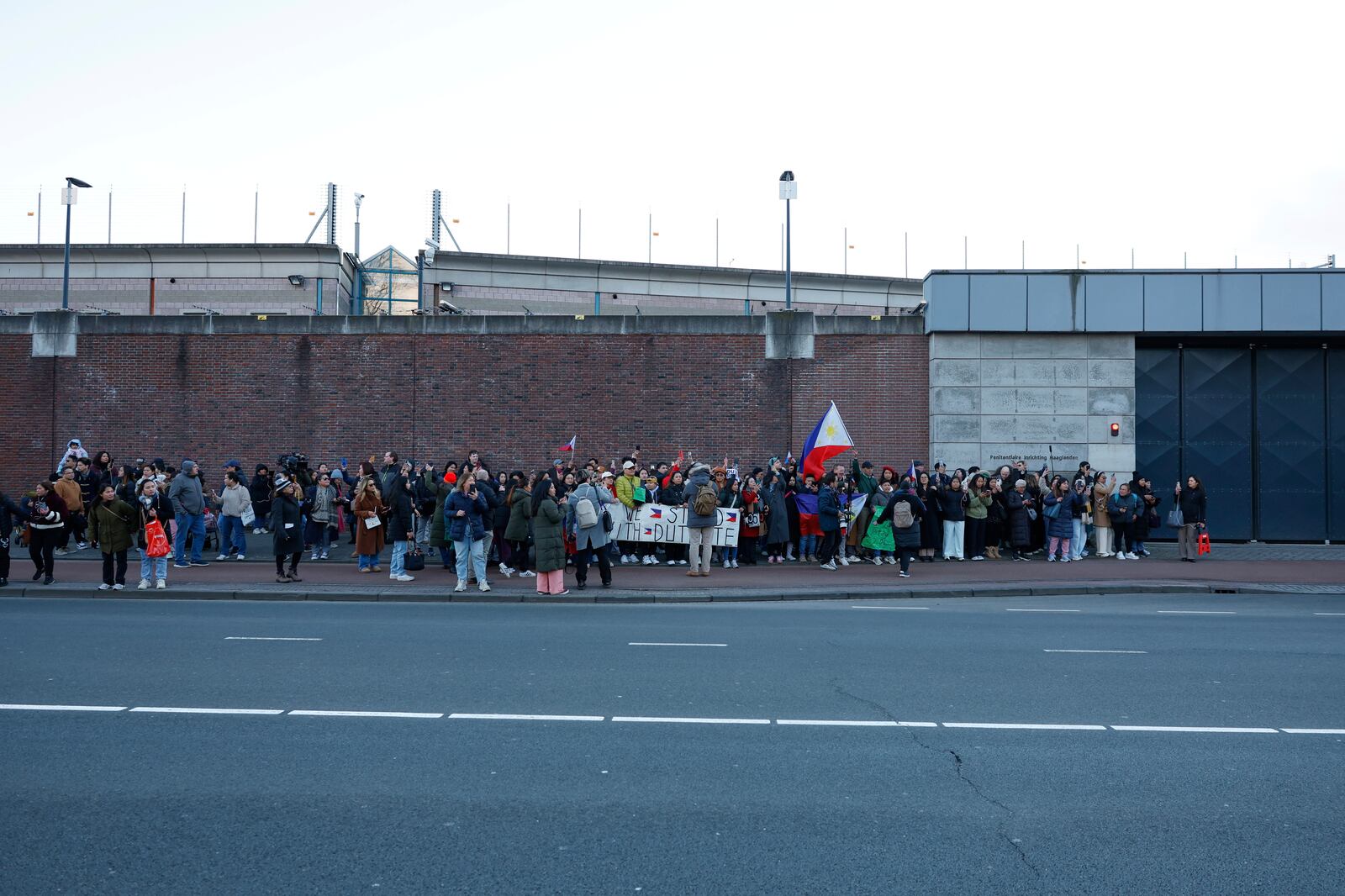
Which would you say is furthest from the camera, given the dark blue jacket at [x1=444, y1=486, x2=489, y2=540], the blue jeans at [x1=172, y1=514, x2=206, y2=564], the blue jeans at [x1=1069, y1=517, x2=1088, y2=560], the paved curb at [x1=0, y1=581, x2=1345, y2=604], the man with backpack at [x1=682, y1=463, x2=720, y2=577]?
the blue jeans at [x1=1069, y1=517, x2=1088, y2=560]

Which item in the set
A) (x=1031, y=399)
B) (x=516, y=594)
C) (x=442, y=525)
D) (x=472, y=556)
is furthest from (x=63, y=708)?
(x=1031, y=399)

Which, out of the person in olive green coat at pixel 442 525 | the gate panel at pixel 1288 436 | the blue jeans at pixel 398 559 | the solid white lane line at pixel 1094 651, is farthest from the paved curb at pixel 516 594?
the gate panel at pixel 1288 436

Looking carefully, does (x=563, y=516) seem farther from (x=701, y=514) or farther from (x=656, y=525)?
(x=656, y=525)

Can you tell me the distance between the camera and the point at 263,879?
4.66m

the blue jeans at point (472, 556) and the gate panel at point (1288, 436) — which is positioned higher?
the gate panel at point (1288, 436)

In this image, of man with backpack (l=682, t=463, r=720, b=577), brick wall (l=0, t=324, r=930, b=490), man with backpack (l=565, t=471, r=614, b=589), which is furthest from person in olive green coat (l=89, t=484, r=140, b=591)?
brick wall (l=0, t=324, r=930, b=490)

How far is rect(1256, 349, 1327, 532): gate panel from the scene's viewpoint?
2356 centimetres

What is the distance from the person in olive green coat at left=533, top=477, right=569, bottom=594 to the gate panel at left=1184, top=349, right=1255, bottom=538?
51.5ft

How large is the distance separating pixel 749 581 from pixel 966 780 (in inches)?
425

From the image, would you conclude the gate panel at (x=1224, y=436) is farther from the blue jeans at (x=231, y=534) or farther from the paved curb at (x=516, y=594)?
the blue jeans at (x=231, y=534)

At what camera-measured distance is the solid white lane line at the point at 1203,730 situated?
7.29 meters

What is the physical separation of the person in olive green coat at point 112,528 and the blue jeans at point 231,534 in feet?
12.0

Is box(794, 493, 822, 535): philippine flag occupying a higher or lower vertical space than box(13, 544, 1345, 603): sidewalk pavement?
higher

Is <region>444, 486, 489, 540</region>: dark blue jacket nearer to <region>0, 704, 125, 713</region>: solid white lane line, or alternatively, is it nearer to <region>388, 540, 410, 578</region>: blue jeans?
<region>388, 540, 410, 578</region>: blue jeans
